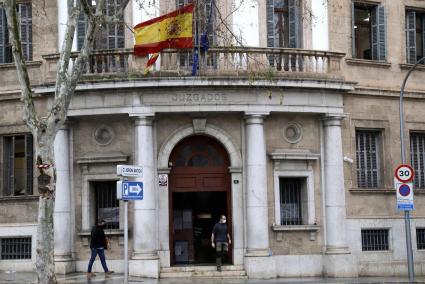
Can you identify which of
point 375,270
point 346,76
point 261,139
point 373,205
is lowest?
point 375,270

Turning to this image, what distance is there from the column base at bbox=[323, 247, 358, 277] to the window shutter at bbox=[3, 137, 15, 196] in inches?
425

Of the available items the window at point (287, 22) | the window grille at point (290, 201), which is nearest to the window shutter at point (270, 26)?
the window at point (287, 22)

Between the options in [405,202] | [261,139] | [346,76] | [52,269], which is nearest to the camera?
[52,269]

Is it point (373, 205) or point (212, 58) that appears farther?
point (373, 205)

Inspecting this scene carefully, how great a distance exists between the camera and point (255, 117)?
1060 inches

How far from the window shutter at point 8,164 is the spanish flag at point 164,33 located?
5894mm

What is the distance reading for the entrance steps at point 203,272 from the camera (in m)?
26.2

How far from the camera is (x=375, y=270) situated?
28531 millimetres

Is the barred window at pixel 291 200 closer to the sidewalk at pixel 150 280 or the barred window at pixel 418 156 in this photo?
the sidewalk at pixel 150 280

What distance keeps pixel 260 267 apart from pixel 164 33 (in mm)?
7813

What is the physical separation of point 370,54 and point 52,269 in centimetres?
1531

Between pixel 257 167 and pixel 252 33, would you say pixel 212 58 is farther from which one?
pixel 257 167

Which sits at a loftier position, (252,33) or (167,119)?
(252,33)

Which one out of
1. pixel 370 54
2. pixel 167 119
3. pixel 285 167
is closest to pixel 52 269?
pixel 167 119
